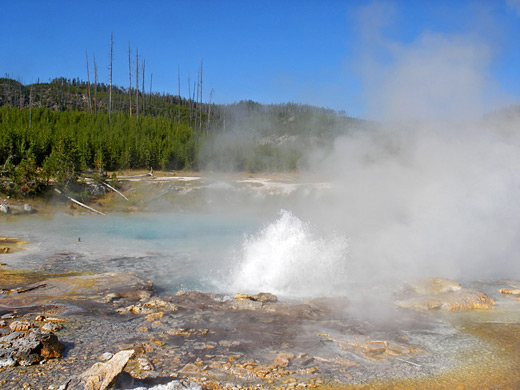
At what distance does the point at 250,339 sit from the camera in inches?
222

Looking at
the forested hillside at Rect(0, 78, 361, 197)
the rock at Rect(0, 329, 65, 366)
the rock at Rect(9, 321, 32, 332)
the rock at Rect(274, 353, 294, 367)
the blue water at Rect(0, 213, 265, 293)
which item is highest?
the forested hillside at Rect(0, 78, 361, 197)

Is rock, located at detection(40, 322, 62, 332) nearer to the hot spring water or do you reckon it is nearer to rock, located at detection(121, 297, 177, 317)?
rock, located at detection(121, 297, 177, 317)

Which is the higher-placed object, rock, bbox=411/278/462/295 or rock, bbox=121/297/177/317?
rock, bbox=411/278/462/295

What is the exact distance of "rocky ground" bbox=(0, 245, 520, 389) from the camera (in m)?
4.50

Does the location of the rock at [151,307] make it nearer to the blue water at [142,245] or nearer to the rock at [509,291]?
the blue water at [142,245]

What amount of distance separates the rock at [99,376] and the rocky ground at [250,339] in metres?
0.01

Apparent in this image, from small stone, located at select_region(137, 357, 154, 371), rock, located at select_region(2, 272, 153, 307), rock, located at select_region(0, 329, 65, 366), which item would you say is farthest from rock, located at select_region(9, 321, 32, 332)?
small stone, located at select_region(137, 357, 154, 371)

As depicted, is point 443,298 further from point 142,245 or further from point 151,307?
point 142,245

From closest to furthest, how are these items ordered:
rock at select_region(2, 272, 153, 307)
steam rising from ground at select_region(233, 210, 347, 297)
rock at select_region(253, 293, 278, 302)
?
rock at select_region(2, 272, 153, 307), rock at select_region(253, 293, 278, 302), steam rising from ground at select_region(233, 210, 347, 297)

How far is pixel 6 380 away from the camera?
4273 millimetres

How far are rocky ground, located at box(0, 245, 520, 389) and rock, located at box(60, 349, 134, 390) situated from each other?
0.5 inches

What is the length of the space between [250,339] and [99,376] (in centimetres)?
210

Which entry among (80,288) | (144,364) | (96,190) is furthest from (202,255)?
(96,190)

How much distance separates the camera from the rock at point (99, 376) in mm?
4008
